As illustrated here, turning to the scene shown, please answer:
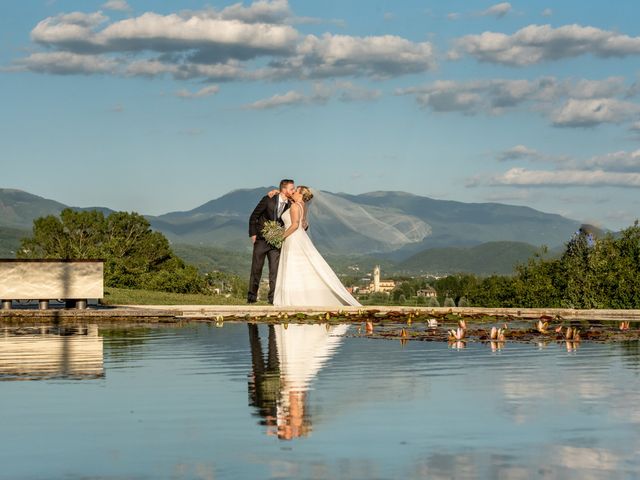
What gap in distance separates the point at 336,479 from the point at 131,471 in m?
1.75

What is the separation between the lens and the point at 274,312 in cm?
3450

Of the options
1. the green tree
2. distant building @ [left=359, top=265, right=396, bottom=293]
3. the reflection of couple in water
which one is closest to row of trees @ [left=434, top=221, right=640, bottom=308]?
the reflection of couple in water

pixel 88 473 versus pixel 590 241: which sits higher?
pixel 590 241

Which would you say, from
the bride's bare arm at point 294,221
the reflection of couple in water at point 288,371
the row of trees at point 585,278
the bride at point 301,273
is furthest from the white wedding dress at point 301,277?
the row of trees at point 585,278

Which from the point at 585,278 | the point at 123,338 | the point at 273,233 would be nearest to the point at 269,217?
the point at 273,233

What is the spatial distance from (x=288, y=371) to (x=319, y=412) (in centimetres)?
470

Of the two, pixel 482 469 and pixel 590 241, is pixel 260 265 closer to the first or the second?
pixel 590 241

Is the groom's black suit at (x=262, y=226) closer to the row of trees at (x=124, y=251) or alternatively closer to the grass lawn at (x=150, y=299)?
the grass lawn at (x=150, y=299)

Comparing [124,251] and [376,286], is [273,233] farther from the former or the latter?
[124,251]

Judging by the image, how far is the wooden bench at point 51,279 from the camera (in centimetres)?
3459

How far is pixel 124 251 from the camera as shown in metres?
66.7

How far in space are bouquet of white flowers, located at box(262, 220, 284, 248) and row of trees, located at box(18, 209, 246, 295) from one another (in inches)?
759

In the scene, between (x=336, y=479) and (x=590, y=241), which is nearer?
(x=336, y=479)

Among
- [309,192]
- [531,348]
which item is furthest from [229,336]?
[309,192]
